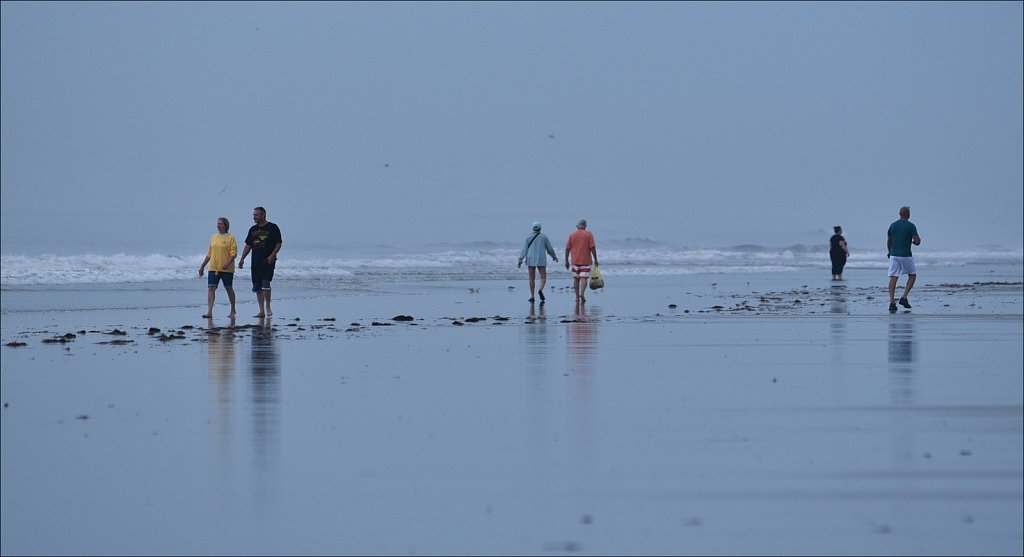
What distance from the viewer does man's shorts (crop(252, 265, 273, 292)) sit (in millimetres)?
18312

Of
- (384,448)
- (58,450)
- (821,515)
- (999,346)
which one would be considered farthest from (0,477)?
(999,346)

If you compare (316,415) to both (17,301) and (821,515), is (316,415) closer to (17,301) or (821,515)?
(821,515)

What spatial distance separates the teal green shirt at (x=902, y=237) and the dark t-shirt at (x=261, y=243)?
418 inches

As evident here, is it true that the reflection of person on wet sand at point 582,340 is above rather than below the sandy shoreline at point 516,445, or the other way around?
above

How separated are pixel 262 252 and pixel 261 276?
1.26 ft

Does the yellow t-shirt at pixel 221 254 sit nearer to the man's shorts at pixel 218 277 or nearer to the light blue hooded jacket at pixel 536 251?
the man's shorts at pixel 218 277

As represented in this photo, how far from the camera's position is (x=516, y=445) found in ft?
22.8

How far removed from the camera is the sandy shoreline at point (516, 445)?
16.6 ft

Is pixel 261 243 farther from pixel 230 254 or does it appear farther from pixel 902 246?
pixel 902 246

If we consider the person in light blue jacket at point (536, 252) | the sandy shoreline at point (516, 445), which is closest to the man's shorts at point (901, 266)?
the sandy shoreline at point (516, 445)

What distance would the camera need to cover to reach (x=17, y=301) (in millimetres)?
21938

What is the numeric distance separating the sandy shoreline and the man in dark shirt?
15.2ft

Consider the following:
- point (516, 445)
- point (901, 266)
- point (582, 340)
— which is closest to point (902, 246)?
point (901, 266)

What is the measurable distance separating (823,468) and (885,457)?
0.51 meters
